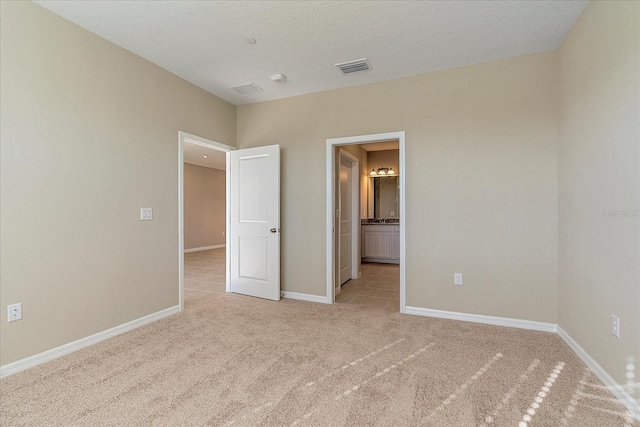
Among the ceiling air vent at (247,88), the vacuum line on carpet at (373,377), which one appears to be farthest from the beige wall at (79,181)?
the vacuum line on carpet at (373,377)

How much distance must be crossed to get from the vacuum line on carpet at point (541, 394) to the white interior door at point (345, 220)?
9.43ft

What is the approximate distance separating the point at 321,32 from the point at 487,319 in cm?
318

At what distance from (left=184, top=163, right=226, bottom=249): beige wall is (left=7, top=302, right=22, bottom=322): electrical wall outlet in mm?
6933

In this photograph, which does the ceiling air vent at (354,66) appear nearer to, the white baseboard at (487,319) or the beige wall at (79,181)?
the beige wall at (79,181)

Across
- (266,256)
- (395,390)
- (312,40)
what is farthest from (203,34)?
(395,390)

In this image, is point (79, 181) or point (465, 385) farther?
point (79, 181)

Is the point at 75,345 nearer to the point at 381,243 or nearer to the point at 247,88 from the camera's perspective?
the point at 247,88

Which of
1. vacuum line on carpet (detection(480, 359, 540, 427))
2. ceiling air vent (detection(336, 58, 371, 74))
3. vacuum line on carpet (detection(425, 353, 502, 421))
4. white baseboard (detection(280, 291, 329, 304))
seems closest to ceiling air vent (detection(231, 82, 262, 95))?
ceiling air vent (detection(336, 58, 371, 74))

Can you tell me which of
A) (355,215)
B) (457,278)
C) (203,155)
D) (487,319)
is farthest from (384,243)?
(203,155)

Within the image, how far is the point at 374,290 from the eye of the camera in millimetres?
4535

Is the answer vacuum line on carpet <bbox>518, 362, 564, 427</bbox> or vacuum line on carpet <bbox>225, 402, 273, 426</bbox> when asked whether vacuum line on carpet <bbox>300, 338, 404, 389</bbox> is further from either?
vacuum line on carpet <bbox>518, 362, 564, 427</bbox>

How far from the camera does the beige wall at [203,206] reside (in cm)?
910

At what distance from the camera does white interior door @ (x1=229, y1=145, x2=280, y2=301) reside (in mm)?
3992

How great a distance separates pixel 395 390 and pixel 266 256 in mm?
2507
